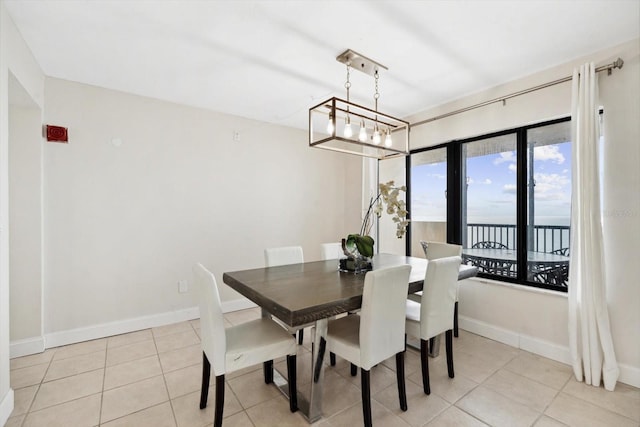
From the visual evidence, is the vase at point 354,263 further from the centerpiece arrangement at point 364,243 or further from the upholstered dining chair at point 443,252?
the upholstered dining chair at point 443,252

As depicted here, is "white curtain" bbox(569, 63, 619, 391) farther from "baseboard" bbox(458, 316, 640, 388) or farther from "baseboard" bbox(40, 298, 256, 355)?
"baseboard" bbox(40, 298, 256, 355)

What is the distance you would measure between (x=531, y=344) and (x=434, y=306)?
139 centimetres

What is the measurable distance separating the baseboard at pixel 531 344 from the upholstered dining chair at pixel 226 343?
213 centimetres

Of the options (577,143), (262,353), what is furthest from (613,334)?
(262,353)

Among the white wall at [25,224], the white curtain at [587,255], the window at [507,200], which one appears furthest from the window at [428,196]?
the white wall at [25,224]

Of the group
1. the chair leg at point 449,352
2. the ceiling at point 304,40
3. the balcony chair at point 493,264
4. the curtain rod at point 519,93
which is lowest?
the chair leg at point 449,352

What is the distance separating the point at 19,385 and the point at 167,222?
1.73 m

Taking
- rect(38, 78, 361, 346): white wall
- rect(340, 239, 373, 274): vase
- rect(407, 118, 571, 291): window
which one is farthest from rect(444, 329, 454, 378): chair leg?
→ rect(38, 78, 361, 346): white wall

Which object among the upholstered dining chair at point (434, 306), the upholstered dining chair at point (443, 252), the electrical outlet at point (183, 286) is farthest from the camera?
the electrical outlet at point (183, 286)

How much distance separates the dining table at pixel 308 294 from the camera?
5.08 ft

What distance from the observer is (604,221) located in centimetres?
227

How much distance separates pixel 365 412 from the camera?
1648 millimetres

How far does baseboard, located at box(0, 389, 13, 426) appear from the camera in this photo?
68.8 inches

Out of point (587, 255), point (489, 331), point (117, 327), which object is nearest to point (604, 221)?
point (587, 255)
